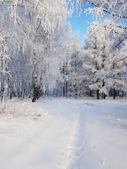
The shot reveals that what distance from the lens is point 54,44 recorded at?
20438 millimetres

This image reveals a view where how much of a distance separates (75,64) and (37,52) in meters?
27.9

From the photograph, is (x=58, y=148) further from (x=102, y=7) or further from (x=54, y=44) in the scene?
(x=54, y=44)

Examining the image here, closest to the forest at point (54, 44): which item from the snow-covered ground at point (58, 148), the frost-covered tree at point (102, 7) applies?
the frost-covered tree at point (102, 7)

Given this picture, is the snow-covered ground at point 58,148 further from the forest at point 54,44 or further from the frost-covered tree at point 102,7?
the frost-covered tree at point 102,7

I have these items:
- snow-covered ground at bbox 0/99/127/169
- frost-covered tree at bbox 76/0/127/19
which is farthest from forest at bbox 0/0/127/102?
snow-covered ground at bbox 0/99/127/169

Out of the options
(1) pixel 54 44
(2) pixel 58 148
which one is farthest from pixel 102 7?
(1) pixel 54 44

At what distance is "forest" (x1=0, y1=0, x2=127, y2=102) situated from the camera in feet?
24.9

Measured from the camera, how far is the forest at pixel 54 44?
759 cm

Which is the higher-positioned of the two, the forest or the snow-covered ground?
the forest

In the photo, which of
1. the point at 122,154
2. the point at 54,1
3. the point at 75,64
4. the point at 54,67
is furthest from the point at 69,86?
the point at 122,154

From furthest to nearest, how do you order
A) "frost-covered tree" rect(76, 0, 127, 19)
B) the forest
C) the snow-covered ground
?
the forest < "frost-covered tree" rect(76, 0, 127, 19) < the snow-covered ground

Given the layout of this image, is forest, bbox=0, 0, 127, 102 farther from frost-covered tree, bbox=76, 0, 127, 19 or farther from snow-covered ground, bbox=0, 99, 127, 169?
snow-covered ground, bbox=0, 99, 127, 169

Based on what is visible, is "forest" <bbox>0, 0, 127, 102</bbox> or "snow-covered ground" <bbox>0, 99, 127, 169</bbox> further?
"forest" <bbox>0, 0, 127, 102</bbox>

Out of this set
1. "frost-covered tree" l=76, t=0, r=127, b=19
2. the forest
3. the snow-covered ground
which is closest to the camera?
the snow-covered ground
